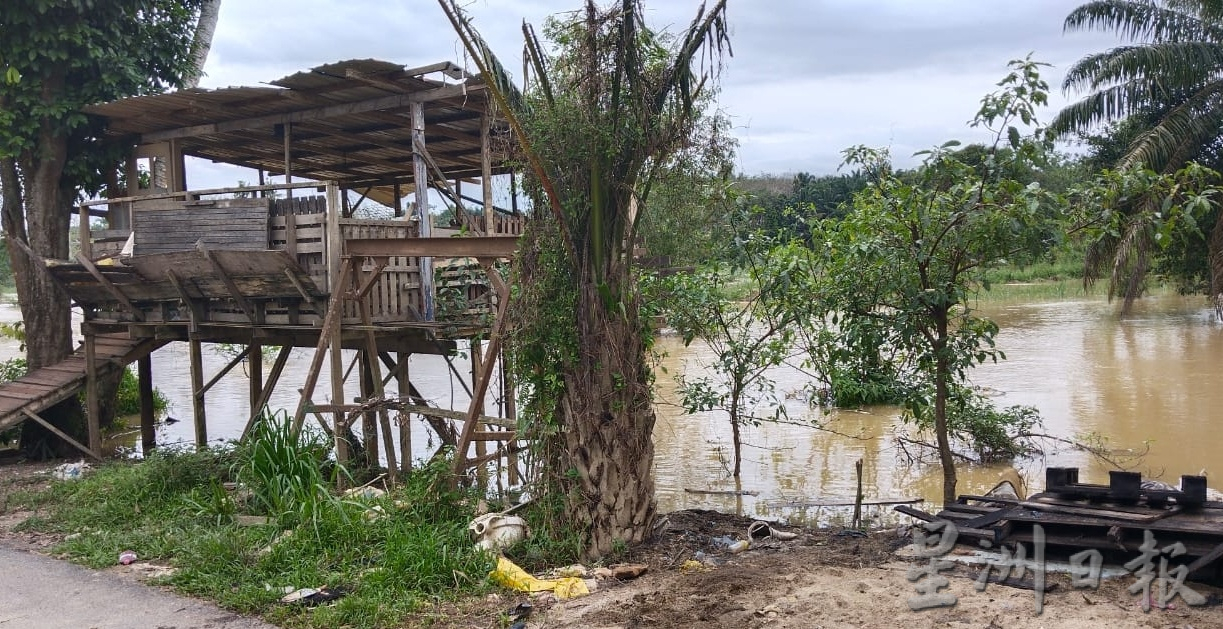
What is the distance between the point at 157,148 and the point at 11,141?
5.31 ft

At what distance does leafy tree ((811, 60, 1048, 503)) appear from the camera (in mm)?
6758

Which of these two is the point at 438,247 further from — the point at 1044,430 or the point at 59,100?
the point at 1044,430

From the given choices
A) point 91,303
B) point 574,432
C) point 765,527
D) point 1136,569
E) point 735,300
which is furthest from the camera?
point 91,303

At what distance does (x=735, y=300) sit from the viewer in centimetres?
1119

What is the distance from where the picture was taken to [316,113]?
1098cm

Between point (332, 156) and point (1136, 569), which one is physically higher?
point (332, 156)

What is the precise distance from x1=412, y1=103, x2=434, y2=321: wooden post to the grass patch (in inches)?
96.9

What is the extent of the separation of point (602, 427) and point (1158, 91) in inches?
723

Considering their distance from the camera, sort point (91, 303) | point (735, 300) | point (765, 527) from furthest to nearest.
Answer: point (91, 303) → point (735, 300) → point (765, 527)

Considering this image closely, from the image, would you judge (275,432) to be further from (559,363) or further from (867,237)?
(867,237)

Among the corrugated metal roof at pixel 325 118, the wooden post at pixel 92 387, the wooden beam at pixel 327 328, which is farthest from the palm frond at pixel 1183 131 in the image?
the wooden post at pixel 92 387

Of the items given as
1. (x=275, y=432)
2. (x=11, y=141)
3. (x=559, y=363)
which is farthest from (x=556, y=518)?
(x=11, y=141)

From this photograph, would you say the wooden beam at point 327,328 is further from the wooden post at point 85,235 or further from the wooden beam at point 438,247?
the wooden post at point 85,235

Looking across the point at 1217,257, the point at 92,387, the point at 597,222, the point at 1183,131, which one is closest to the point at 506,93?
the point at 597,222
